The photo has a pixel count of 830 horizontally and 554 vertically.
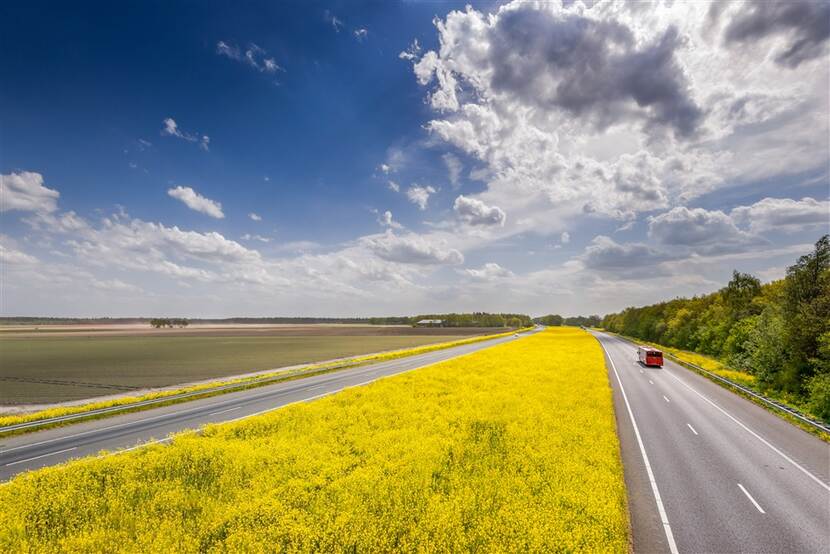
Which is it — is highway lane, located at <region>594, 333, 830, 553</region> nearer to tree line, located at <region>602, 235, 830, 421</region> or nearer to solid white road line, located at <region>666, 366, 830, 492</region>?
solid white road line, located at <region>666, 366, 830, 492</region>

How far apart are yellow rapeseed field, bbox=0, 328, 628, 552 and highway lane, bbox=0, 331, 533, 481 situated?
12.9 ft

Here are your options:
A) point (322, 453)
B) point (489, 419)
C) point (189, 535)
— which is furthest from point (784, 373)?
point (189, 535)

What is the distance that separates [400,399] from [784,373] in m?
36.8

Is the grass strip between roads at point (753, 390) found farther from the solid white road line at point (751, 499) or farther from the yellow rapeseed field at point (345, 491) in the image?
the yellow rapeseed field at point (345, 491)

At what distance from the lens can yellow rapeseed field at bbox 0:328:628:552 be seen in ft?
32.8

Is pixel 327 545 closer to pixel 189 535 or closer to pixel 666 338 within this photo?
pixel 189 535

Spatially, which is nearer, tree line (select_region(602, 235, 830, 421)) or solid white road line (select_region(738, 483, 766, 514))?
solid white road line (select_region(738, 483, 766, 514))

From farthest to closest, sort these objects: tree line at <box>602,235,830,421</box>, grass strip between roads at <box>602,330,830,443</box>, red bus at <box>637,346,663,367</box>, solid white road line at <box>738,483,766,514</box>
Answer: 1. red bus at <box>637,346,663,367</box>
2. tree line at <box>602,235,830,421</box>
3. grass strip between roads at <box>602,330,830,443</box>
4. solid white road line at <box>738,483,766,514</box>

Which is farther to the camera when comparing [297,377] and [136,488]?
[297,377]

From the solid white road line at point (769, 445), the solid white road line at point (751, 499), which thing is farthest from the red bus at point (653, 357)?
the solid white road line at point (751, 499)

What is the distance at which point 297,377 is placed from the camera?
43750 millimetres

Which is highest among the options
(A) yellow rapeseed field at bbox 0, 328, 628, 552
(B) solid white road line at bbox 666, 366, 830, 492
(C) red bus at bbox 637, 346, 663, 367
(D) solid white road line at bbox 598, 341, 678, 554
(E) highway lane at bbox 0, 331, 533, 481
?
(C) red bus at bbox 637, 346, 663, 367

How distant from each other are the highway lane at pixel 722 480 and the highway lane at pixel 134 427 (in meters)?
24.2

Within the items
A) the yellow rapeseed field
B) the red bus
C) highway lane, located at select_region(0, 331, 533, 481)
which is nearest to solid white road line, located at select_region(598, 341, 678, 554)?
the yellow rapeseed field
